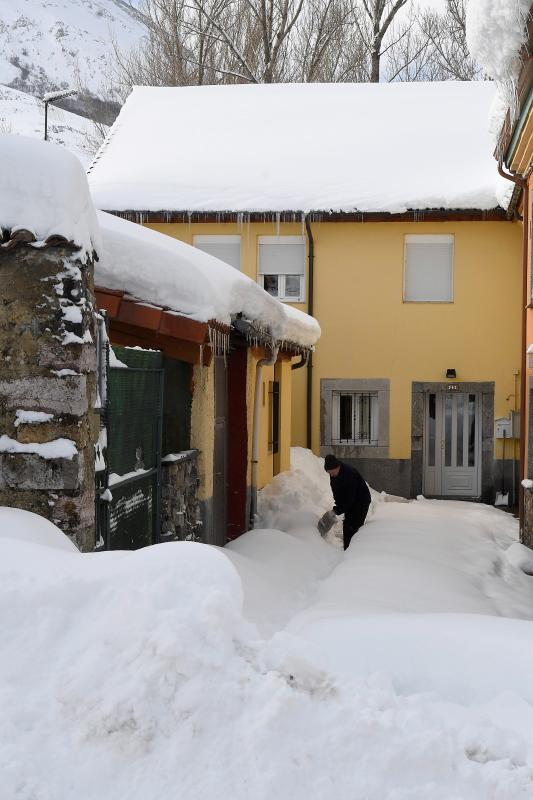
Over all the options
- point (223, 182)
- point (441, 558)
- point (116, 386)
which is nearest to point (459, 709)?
point (116, 386)

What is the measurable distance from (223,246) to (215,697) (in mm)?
14392

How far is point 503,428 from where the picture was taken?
52.6 feet

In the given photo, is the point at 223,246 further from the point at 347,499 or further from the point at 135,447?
the point at 135,447

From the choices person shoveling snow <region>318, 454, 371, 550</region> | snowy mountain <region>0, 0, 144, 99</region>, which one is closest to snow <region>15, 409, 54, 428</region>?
person shoveling snow <region>318, 454, 371, 550</region>

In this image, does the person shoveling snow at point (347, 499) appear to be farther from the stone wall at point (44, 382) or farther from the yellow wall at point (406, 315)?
the stone wall at point (44, 382)

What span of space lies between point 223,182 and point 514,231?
519 centimetres

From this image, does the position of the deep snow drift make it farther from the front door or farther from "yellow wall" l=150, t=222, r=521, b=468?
the front door

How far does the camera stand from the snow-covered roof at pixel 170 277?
6.45 meters

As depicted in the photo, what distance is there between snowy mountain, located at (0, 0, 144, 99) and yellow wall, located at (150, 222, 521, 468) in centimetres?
6109

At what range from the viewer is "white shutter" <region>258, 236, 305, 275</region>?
16.7 metres

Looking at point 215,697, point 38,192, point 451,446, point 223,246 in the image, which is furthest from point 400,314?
point 215,697

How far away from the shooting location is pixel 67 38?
101m

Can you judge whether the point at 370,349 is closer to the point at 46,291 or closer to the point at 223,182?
the point at 223,182

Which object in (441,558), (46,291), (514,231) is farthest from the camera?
(514,231)
